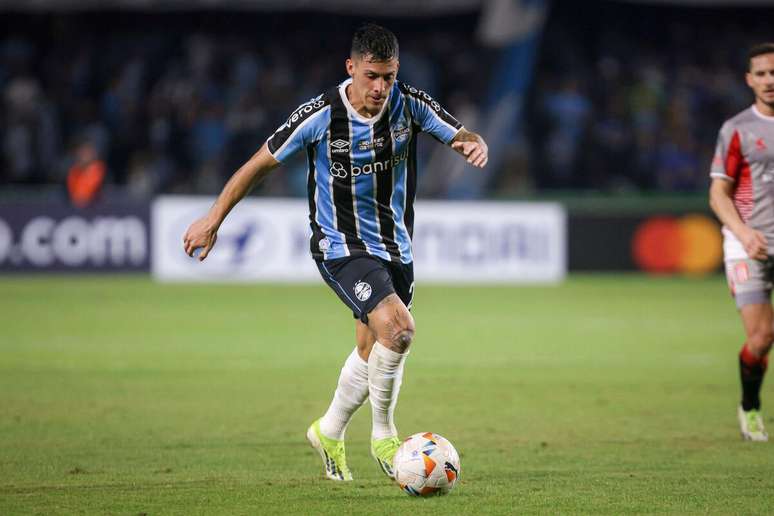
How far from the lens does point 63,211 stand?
62.7 ft

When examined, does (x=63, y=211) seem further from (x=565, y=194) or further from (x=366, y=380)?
(x=366, y=380)

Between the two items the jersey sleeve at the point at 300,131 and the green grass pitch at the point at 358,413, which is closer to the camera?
the green grass pitch at the point at 358,413

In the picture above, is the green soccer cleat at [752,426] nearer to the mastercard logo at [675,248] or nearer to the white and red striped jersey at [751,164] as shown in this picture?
the white and red striped jersey at [751,164]

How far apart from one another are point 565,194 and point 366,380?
14889 millimetres

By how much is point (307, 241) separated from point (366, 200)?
1283 centimetres

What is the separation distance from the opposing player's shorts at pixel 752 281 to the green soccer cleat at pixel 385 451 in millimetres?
2558

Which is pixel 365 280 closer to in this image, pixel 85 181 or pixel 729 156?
pixel 729 156

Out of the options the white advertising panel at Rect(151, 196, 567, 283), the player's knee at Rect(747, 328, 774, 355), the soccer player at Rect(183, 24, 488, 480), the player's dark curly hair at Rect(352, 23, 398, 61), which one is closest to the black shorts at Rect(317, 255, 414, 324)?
the soccer player at Rect(183, 24, 488, 480)

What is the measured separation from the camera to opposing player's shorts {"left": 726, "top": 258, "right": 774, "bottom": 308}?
7.42 m

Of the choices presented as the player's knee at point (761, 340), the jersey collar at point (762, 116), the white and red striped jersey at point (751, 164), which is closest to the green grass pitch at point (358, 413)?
the player's knee at point (761, 340)

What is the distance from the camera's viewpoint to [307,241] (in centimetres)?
1894

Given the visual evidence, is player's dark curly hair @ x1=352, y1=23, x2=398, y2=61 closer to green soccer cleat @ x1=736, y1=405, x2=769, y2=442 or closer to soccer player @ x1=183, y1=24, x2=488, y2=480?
soccer player @ x1=183, y1=24, x2=488, y2=480

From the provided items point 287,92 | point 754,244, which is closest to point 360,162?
point 754,244

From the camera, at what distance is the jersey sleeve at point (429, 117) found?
20.3ft
